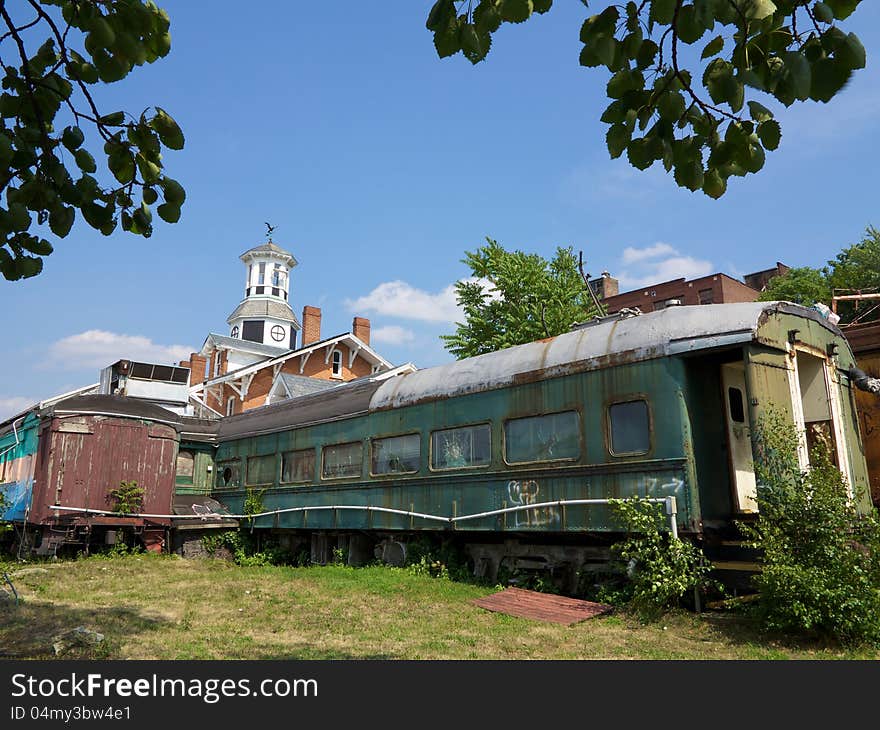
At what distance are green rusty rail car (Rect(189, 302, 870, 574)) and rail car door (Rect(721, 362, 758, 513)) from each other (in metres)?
0.02

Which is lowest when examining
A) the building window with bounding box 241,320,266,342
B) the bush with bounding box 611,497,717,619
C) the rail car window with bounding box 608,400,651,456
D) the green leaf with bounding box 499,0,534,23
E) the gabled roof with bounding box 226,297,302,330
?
the bush with bounding box 611,497,717,619

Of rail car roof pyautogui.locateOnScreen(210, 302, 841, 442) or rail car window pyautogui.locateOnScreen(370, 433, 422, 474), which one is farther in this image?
rail car window pyautogui.locateOnScreen(370, 433, 422, 474)

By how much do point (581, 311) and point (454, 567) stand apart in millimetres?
19483

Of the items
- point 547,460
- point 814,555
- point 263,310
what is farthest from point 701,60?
point 263,310

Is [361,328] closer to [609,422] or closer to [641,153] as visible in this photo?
[609,422]

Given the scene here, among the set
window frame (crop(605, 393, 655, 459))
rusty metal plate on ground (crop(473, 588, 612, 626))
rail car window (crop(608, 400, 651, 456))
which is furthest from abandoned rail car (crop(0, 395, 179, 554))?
rail car window (crop(608, 400, 651, 456))

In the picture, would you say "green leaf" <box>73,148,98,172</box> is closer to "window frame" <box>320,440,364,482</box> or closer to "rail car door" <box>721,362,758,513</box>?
"rail car door" <box>721,362,758,513</box>

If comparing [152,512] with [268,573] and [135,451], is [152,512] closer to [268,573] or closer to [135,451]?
[135,451]

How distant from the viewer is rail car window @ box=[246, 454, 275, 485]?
17297 mm

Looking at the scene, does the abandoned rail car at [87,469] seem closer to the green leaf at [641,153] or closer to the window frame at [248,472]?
the window frame at [248,472]

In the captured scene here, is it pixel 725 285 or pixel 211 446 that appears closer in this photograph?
pixel 211 446

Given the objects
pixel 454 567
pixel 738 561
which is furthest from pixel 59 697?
pixel 454 567

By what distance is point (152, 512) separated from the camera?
1728cm

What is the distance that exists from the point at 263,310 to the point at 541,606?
42.9 metres
